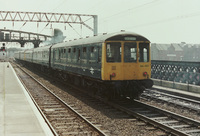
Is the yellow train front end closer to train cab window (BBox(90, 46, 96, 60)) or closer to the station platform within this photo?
train cab window (BBox(90, 46, 96, 60))

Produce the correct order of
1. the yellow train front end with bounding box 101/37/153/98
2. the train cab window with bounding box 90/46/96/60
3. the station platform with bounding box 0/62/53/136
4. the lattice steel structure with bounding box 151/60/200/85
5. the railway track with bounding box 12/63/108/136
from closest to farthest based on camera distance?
the station platform with bounding box 0/62/53/136 → the railway track with bounding box 12/63/108/136 → the yellow train front end with bounding box 101/37/153/98 → the train cab window with bounding box 90/46/96/60 → the lattice steel structure with bounding box 151/60/200/85

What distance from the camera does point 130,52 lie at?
1241 cm

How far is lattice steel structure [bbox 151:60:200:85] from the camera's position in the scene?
632 inches

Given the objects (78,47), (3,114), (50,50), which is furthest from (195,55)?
(3,114)

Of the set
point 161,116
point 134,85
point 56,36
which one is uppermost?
point 56,36

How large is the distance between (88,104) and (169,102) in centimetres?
363

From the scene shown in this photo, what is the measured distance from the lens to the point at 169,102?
12555 millimetres

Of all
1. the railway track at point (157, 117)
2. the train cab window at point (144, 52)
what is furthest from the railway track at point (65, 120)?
the train cab window at point (144, 52)

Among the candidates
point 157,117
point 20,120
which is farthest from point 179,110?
point 20,120

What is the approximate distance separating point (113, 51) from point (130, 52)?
80 centimetres

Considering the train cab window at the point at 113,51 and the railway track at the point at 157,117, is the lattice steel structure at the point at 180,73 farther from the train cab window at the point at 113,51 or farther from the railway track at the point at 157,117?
the train cab window at the point at 113,51

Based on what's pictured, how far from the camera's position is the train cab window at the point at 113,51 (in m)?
12.1

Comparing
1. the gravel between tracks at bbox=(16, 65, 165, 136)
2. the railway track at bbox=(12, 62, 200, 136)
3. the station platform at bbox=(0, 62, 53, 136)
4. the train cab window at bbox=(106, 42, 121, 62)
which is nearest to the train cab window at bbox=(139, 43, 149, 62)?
the train cab window at bbox=(106, 42, 121, 62)

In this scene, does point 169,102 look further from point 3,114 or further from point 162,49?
point 162,49
